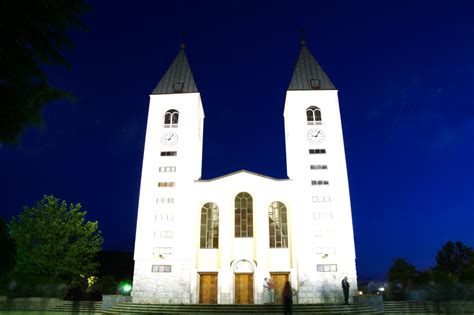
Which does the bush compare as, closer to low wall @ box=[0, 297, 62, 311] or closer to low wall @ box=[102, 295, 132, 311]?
low wall @ box=[0, 297, 62, 311]

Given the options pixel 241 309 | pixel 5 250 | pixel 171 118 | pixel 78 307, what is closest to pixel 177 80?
pixel 171 118

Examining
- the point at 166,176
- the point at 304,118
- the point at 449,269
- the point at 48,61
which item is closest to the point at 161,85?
the point at 166,176

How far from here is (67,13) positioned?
812 cm

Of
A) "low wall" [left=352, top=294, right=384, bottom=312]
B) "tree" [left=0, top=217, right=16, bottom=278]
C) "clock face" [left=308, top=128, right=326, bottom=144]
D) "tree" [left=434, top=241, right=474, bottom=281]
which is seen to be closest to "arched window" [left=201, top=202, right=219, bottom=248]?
"clock face" [left=308, top=128, right=326, bottom=144]

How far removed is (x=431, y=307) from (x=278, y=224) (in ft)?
40.0

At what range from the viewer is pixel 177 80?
3662 centimetres

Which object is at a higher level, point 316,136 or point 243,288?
point 316,136

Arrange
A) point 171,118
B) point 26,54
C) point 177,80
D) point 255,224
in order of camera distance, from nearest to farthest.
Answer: point 26,54 → point 255,224 → point 171,118 → point 177,80

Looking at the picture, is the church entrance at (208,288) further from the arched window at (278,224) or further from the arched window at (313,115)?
the arched window at (313,115)

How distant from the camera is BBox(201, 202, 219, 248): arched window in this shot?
100 ft

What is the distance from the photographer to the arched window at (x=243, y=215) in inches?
1206

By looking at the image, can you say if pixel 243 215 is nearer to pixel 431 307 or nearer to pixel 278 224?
pixel 278 224

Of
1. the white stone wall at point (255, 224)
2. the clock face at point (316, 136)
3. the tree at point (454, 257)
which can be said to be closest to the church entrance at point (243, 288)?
the white stone wall at point (255, 224)

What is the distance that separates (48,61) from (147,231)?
23628 mm
